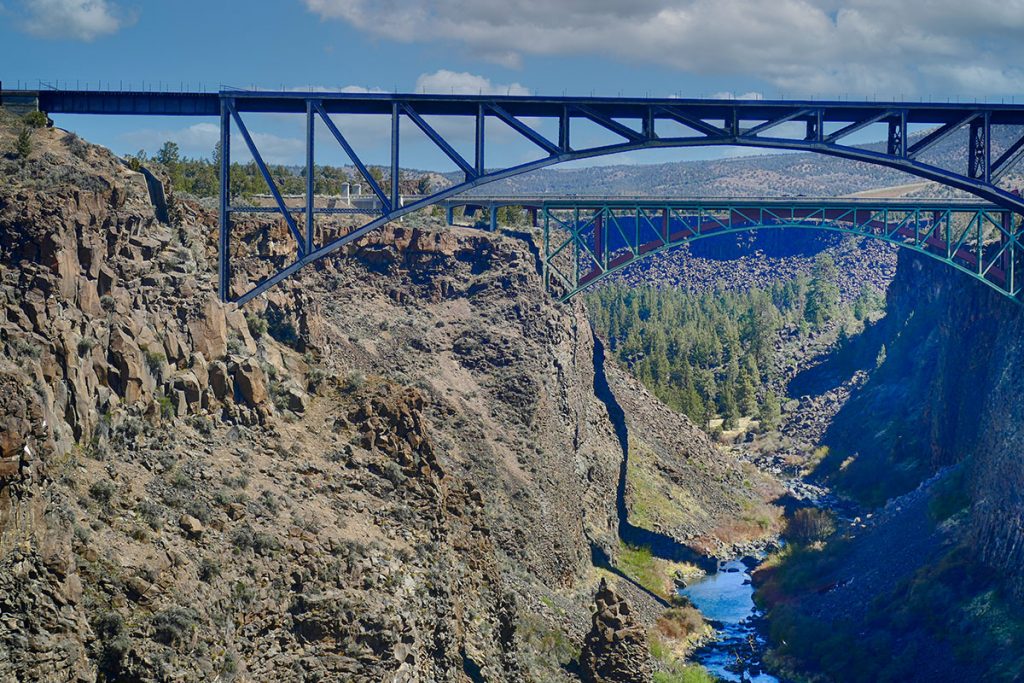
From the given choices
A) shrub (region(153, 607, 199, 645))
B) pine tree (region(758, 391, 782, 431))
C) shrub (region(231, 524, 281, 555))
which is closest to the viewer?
shrub (region(153, 607, 199, 645))

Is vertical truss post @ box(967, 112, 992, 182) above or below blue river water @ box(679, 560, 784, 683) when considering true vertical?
above

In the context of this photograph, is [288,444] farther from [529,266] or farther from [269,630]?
[529,266]

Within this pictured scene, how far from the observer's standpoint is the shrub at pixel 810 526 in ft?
287

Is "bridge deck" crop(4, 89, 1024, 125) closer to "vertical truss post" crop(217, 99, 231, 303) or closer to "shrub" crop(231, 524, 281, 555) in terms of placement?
"vertical truss post" crop(217, 99, 231, 303)

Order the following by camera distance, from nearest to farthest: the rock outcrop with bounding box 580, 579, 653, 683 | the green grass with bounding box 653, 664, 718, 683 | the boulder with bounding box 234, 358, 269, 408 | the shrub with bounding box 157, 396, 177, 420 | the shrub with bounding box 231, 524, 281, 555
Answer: the shrub with bounding box 231, 524, 281, 555
the shrub with bounding box 157, 396, 177, 420
the boulder with bounding box 234, 358, 269, 408
the rock outcrop with bounding box 580, 579, 653, 683
the green grass with bounding box 653, 664, 718, 683

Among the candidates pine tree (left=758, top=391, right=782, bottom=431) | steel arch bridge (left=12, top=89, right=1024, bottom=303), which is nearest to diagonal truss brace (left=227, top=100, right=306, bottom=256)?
Answer: steel arch bridge (left=12, top=89, right=1024, bottom=303)

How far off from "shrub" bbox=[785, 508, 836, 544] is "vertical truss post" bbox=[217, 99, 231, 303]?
46540 mm

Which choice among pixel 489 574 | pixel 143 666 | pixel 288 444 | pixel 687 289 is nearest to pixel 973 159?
pixel 489 574

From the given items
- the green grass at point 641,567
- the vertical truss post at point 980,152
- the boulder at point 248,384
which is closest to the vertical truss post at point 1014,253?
the vertical truss post at point 980,152

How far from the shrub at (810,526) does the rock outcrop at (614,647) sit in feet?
108

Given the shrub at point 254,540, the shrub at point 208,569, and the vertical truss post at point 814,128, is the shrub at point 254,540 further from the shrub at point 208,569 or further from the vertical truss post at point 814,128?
the vertical truss post at point 814,128

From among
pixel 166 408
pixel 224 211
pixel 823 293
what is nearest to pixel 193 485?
pixel 166 408

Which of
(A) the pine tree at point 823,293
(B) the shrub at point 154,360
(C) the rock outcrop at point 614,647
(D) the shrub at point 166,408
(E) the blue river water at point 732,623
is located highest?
(B) the shrub at point 154,360

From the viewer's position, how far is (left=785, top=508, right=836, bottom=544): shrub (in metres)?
87.6
